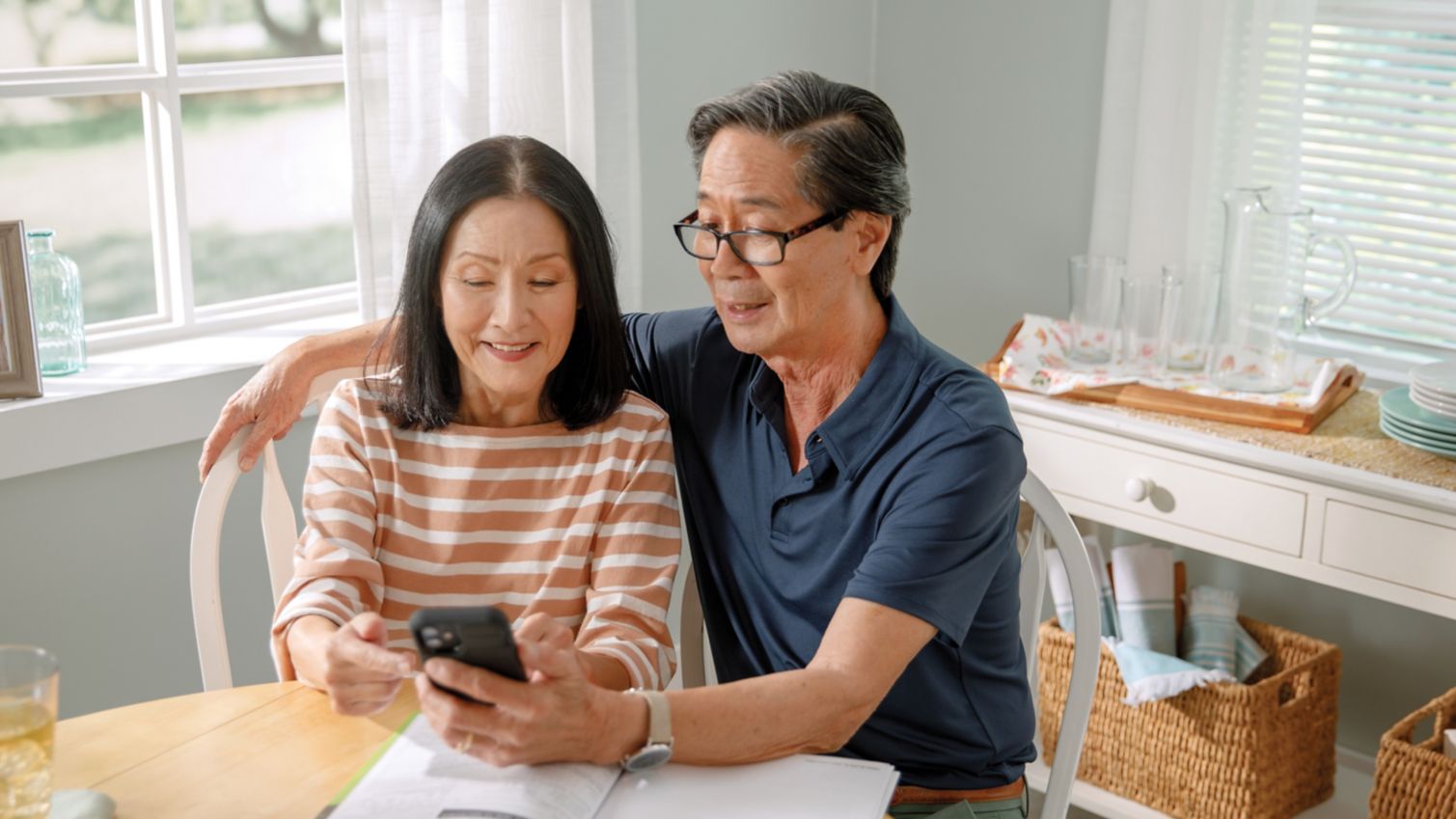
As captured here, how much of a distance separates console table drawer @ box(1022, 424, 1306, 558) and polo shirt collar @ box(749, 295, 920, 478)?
2.82ft

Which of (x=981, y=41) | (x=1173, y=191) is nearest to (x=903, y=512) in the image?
(x=1173, y=191)

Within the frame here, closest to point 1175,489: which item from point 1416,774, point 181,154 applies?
point 1416,774

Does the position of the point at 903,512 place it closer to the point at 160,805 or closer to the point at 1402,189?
the point at 160,805

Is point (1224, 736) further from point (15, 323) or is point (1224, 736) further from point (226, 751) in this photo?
point (15, 323)

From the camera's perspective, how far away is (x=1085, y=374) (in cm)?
246

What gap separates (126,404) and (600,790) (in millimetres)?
1231

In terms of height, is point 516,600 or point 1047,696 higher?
point 516,600

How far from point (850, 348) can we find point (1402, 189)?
1408mm

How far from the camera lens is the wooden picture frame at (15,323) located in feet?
6.52

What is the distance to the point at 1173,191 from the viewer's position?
2602 mm

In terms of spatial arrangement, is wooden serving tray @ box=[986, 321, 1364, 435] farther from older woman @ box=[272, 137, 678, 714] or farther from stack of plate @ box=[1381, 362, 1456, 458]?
older woman @ box=[272, 137, 678, 714]

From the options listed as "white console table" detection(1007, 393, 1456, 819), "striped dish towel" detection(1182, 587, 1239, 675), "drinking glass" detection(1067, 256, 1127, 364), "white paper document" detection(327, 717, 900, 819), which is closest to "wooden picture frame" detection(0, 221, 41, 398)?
"white paper document" detection(327, 717, 900, 819)

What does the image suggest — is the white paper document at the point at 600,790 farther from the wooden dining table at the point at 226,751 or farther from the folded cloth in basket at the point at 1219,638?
the folded cloth in basket at the point at 1219,638

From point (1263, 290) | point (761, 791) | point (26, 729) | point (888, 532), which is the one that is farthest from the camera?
point (1263, 290)
